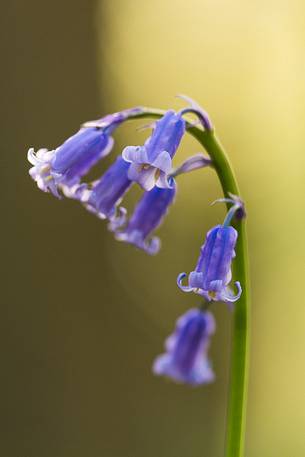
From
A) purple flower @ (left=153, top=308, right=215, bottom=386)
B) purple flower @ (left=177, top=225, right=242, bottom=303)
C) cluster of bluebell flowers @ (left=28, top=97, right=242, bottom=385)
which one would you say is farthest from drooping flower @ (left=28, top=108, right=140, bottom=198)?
purple flower @ (left=153, top=308, right=215, bottom=386)

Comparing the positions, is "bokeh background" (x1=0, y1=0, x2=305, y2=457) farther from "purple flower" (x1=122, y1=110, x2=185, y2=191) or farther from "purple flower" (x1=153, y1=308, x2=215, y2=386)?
"purple flower" (x1=122, y1=110, x2=185, y2=191)

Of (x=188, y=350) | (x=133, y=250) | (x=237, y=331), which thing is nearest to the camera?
(x=237, y=331)

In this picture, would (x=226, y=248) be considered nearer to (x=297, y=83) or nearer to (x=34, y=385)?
(x=34, y=385)

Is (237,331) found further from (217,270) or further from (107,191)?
(107,191)

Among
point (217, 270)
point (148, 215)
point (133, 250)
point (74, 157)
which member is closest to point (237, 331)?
point (217, 270)

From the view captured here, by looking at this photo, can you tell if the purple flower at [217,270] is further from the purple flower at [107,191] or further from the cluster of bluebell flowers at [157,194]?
the purple flower at [107,191]

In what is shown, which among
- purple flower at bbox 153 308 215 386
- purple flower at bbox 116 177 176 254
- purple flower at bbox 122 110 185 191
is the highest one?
purple flower at bbox 122 110 185 191
